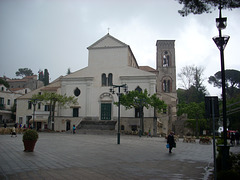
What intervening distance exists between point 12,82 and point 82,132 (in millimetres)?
61826

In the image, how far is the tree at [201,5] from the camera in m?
10.4

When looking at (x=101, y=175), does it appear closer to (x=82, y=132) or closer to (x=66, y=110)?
(x=82, y=132)

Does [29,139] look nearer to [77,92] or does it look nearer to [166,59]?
[77,92]

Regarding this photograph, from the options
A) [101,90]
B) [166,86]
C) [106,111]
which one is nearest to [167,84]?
[166,86]

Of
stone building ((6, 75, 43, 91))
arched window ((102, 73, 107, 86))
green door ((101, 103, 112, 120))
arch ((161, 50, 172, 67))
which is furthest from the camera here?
stone building ((6, 75, 43, 91))

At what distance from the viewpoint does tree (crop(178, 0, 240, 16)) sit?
34.1 feet

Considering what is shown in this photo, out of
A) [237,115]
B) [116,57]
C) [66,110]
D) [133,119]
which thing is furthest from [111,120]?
[237,115]

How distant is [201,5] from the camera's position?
11.0 meters

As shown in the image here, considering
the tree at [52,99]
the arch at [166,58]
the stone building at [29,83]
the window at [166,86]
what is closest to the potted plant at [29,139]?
the tree at [52,99]

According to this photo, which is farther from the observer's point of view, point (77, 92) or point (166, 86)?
point (166, 86)

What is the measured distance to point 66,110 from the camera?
43750mm

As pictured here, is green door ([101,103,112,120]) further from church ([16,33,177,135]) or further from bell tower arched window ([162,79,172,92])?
bell tower arched window ([162,79,172,92])

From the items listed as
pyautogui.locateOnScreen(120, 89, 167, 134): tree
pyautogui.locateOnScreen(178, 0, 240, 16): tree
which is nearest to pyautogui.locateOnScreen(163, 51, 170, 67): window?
pyautogui.locateOnScreen(120, 89, 167, 134): tree

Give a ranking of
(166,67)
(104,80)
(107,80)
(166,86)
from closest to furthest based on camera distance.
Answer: (107,80) < (104,80) < (166,86) < (166,67)
